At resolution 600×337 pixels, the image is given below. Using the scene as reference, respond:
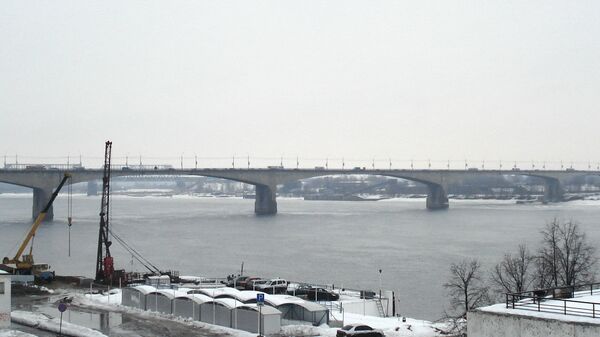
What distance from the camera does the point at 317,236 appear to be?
9606 centimetres

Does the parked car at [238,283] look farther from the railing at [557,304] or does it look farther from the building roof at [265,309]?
the railing at [557,304]

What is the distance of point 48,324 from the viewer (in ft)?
104

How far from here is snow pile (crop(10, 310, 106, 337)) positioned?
29734 millimetres

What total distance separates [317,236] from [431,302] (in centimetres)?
5061

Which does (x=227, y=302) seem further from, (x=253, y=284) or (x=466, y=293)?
(x=466, y=293)

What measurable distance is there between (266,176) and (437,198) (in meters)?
45.7

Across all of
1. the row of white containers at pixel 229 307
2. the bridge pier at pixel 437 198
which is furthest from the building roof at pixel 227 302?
the bridge pier at pixel 437 198

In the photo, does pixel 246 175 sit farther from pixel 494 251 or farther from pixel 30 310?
pixel 30 310

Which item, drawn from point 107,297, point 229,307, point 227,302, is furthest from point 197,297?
point 107,297

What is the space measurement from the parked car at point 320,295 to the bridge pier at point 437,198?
131640 mm

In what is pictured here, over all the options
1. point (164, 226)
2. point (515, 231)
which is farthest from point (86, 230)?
point (515, 231)

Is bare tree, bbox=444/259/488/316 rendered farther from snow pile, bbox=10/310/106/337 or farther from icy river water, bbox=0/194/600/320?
snow pile, bbox=10/310/106/337

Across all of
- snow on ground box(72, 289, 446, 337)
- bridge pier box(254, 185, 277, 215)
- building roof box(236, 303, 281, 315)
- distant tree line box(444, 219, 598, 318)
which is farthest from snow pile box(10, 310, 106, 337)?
bridge pier box(254, 185, 277, 215)

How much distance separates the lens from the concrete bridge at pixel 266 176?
125m
